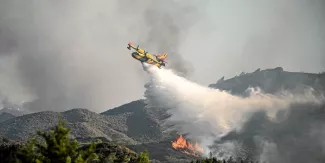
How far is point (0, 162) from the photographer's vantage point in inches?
2403

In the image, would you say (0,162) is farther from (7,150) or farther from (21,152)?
(21,152)

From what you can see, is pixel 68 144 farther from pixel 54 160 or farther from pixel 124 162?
pixel 124 162

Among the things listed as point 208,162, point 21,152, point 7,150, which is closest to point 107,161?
point 208,162

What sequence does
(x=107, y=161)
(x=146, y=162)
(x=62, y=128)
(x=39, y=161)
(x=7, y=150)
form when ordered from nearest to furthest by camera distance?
1. (x=39, y=161)
2. (x=62, y=128)
3. (x=146, y=162)
4. (x=7, y=150)
5. (x=107, y=161)

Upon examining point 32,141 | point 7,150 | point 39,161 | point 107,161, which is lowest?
point 39,161

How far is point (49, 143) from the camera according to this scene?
3791 centimetres

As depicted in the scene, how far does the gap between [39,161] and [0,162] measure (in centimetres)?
2973

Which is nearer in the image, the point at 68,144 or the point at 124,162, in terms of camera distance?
the point at 68,144

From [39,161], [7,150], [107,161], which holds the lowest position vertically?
[39,161]

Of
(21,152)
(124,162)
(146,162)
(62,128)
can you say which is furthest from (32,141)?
(124,162)

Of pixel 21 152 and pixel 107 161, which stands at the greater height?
pixel 107 161

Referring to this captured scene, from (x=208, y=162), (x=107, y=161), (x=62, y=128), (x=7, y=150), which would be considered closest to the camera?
(x=62, y=128)

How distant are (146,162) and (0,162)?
24.4 m

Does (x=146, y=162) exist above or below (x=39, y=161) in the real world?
above
